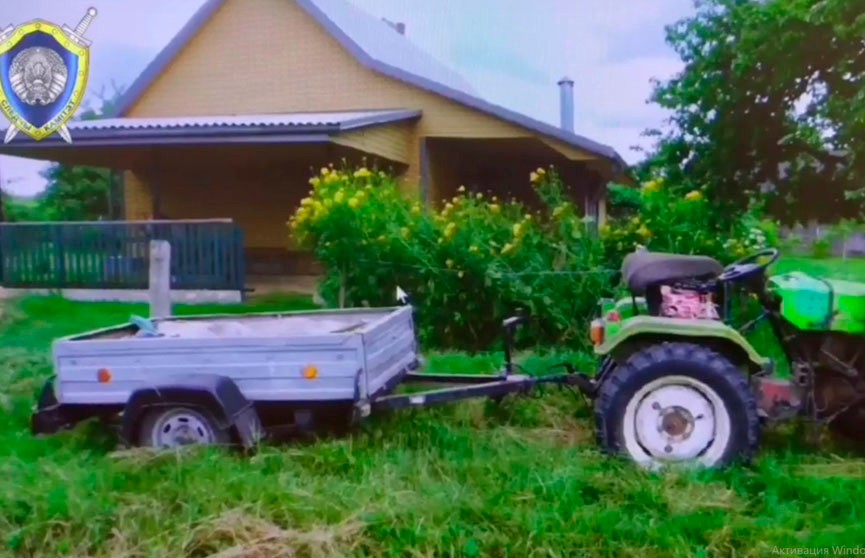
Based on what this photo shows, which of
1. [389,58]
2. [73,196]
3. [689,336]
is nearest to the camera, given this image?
[689,336]

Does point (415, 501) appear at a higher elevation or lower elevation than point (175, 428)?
lower

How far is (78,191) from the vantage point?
5.64m

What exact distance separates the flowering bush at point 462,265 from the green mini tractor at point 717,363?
70.7 inches

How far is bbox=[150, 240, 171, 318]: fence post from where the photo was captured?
4.30 meters

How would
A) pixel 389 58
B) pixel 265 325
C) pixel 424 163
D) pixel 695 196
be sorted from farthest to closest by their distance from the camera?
pixel 424 163 < pixel 389 58 < pixel 695 196 < pixel 265 325

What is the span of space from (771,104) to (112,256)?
12.5ft

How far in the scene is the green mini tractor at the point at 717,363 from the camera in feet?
8.77

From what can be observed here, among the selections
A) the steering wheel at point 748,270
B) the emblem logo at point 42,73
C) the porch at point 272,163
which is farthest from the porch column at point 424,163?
the steering wheel at point 748,270

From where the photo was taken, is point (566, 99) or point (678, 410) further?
point (566, 99)

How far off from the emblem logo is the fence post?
79cm

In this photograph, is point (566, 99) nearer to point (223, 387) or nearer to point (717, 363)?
point (717, 363)

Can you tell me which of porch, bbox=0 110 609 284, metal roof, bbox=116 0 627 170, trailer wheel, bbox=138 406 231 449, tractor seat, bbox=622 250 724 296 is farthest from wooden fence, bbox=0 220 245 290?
tractor seat, bbox=622 250 724 296

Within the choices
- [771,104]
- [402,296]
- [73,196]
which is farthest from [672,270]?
[73,196]

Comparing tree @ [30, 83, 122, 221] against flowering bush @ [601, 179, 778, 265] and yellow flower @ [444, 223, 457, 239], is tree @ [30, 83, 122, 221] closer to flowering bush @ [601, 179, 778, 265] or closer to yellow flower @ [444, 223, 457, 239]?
yellow flower @ [444, 223, 457, 239]
